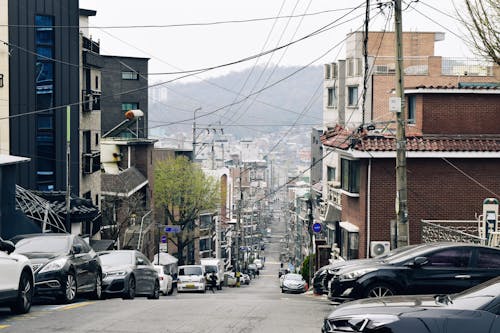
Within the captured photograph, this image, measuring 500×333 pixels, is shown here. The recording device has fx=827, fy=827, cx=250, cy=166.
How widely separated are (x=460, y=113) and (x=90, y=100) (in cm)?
2348

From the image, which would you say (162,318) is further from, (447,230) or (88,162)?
(88,162)

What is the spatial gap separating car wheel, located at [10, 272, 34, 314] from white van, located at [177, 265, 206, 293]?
27.9 m

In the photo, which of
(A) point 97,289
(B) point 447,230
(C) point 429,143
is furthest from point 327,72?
(A) point 97,289

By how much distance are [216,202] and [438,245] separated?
5512cm

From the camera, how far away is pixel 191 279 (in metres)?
42.7

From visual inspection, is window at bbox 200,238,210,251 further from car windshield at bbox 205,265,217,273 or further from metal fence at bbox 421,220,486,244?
metal fence at bbox 421,220,486,244

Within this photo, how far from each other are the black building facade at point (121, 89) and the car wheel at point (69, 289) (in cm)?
5622

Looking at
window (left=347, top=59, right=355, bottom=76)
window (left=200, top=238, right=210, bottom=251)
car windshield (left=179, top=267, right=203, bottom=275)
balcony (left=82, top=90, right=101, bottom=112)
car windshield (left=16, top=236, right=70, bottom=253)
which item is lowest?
window (left=200, top=238, right=210, bottom=251)

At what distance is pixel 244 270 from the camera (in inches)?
4392

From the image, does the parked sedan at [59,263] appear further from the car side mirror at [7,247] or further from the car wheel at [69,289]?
the car side mirror at [7,247]

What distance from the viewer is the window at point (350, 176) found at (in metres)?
29.3

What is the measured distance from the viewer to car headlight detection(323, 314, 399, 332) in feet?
29.3

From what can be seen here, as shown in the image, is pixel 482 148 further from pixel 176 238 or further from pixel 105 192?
pixel 176 238

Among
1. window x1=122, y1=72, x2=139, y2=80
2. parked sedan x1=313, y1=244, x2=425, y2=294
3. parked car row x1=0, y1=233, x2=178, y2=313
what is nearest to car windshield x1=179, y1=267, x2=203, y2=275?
parked car row x1=0, y1=233, x2=178, y2=313
